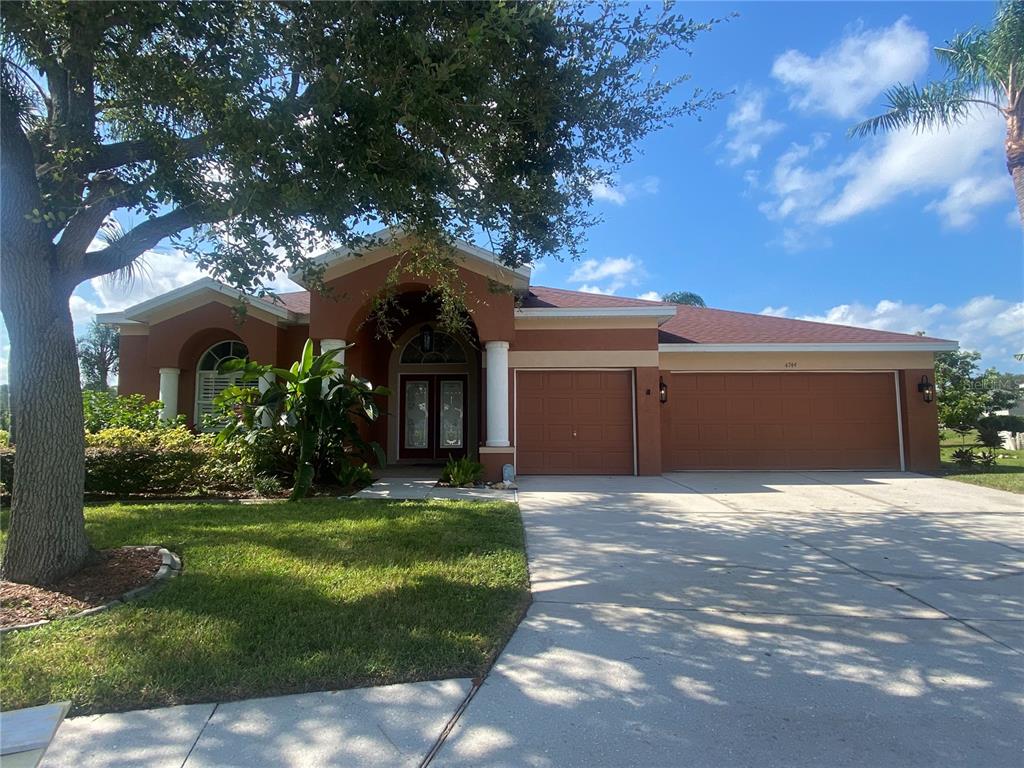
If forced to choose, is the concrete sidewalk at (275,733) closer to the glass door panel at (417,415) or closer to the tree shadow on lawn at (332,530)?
the tree shadow on lawn at (332,530)

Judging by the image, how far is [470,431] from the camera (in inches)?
603

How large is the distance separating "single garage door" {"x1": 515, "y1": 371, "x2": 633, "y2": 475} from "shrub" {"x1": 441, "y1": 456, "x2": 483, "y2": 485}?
2.03 metres

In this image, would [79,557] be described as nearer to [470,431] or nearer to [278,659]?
[278,659]

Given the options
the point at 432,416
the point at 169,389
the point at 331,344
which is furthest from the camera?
the point at 432,416

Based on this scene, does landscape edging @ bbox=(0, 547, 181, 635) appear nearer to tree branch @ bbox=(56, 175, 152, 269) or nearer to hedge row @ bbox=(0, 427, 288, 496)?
tree branch @ bbox=(56, 175, 152, 269)

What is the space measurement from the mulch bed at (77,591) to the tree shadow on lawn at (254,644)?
0.30 metres

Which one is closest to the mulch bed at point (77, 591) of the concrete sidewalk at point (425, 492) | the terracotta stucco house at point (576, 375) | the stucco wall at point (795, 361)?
the concrete sidewalk at point (425, 492)

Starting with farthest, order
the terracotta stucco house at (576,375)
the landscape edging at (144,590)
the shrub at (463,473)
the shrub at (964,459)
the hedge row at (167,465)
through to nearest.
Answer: the shrub at (964,459) < the terracotta stucco house at (576,375) < the shrub at (463,473) < the hedge row at (167,465) < the landscape edging at (144,590)

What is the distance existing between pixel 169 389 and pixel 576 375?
925 cm

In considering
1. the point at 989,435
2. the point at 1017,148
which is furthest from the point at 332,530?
the point at 989,435

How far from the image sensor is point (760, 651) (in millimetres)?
3863

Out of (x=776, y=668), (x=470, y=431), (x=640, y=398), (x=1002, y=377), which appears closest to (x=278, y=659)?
(x=776, y=668)

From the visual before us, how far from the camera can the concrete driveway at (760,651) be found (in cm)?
285

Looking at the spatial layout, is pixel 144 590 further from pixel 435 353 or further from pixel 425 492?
pixel 435 353
